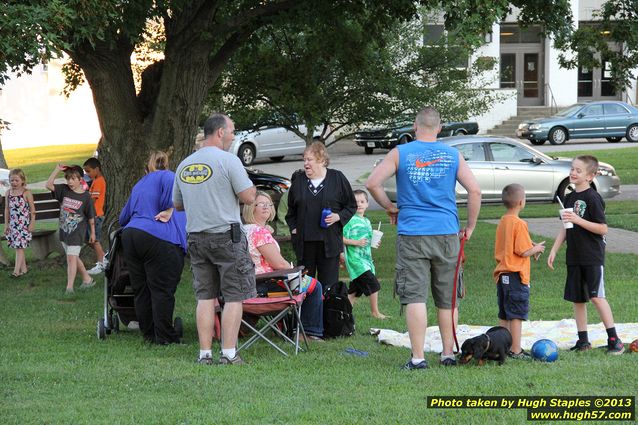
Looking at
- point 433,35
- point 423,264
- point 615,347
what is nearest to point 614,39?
point 615,347

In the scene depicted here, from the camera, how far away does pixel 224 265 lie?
297 inches

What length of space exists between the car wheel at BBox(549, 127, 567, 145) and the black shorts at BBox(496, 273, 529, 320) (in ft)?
94.2

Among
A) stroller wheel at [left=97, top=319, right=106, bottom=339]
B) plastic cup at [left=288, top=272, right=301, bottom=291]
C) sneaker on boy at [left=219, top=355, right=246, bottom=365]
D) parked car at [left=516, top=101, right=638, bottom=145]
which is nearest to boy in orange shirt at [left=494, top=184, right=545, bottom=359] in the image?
plastic cup at [left=288, top=272, right=301, bottom=291]

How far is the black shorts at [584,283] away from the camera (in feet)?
25.5

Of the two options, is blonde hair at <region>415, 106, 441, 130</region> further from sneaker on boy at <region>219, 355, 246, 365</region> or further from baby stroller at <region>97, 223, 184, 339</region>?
baby stroller at <region>97, 223, 184, 339</region>

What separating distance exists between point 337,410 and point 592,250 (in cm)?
289

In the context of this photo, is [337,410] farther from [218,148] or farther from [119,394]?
[218,148]

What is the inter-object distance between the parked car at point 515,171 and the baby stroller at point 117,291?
38.0ft

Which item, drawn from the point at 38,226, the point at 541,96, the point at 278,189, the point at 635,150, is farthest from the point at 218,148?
the point at 541,96

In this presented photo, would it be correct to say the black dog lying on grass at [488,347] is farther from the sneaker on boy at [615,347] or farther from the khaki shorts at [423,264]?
the sneaker on boy at [615,347]

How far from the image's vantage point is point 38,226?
67.0 feet

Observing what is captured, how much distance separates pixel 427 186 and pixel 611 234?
10.1 meters

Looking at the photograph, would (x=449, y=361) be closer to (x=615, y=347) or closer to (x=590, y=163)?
(x=615, y=347)

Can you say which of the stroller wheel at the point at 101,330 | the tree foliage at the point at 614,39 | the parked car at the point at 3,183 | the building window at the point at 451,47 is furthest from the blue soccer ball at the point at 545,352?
the parked car at the point at 3,183
